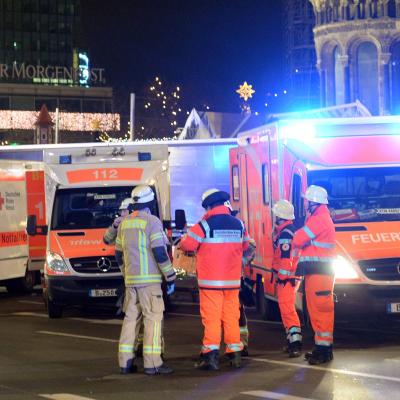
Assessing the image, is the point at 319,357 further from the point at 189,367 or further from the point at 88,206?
the point at 88,206

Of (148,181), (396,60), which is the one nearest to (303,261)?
(148,181)

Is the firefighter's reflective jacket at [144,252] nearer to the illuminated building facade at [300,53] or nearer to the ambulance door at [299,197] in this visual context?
the ambulance door at [299,197]

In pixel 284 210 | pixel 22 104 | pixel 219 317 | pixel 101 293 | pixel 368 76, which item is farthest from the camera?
pixel 22 104

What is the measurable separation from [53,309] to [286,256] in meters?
5.10

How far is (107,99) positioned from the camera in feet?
308

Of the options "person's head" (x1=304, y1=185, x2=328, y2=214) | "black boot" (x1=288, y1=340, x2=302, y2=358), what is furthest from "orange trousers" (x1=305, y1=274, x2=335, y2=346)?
"person's head" (x1=304, y1=185, x2=328, y2=214)

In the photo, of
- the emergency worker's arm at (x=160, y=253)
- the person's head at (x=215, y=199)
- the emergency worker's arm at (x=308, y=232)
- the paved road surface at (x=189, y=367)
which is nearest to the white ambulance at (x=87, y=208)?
the paved road surface at (x=189, y=367)

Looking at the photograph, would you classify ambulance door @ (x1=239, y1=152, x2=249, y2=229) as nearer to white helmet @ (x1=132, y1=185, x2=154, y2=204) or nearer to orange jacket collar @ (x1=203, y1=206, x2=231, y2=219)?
orange jacket collar @ (x1=203, y1=206, x2=231, y2=219)

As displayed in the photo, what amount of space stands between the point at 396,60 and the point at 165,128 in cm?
3212

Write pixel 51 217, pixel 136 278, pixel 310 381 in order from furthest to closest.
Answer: pixel 51 217, pixel 136 278, pixel 310 381

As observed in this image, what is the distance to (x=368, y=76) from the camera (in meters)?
39.5

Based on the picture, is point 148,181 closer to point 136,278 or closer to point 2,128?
point 136,278

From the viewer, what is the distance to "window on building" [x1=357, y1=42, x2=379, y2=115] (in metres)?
39.3

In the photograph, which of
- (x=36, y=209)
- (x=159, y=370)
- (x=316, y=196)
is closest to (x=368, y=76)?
(x=36, y=209)
